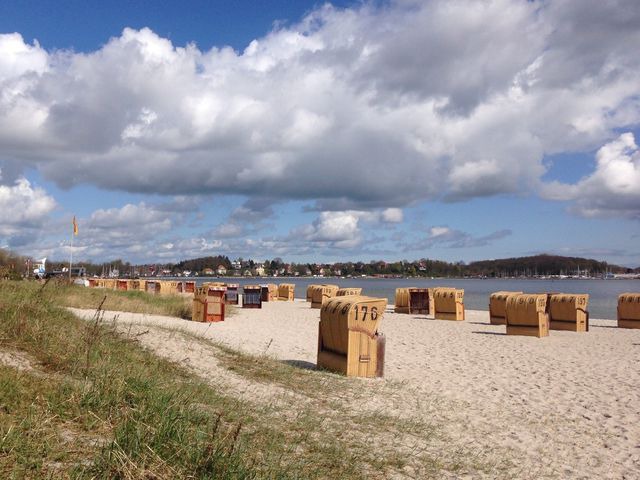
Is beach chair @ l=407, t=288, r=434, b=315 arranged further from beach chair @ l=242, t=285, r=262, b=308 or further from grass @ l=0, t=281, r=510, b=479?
grass @ l=0, t=281, r=510, b=479

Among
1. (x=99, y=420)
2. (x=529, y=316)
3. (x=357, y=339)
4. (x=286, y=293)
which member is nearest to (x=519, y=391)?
(x=357, y=339)

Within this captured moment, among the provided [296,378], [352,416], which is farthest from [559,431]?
[296,378]

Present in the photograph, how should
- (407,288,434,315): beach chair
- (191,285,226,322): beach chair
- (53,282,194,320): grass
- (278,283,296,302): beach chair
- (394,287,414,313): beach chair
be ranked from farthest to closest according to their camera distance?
(278,283,296,302): beach chair < (394,287,414,313): beach chair < (407,288,434,315): beach chair < (191,285,226,322): beach chair < (53,282,194,320): grass

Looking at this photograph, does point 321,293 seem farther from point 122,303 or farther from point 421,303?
point 122,303

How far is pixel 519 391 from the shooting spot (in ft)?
32.1

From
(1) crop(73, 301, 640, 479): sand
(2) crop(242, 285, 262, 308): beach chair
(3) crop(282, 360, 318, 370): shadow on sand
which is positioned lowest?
(1) crop(73, 301, 640, 479): sand

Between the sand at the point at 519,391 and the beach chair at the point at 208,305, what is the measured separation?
290cm

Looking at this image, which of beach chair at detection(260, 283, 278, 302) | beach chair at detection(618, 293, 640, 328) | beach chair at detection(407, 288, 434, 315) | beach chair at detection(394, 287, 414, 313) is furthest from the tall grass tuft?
beach chair at detection(260, 283, 278, 302)

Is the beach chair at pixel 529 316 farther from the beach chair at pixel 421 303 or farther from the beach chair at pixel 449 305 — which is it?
the beach chair at pixel 421 303

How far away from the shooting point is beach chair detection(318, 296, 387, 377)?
31.8ft

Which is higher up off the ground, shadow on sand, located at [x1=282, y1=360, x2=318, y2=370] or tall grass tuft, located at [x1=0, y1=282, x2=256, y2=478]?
tall grass tuft, located at [x1=0, y1=282, x2=256, y2=478]

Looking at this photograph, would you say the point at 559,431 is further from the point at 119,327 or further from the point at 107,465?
the point at 119,327

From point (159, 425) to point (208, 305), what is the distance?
17196mm

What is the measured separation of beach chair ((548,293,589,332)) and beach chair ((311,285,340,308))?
14.8 meters
